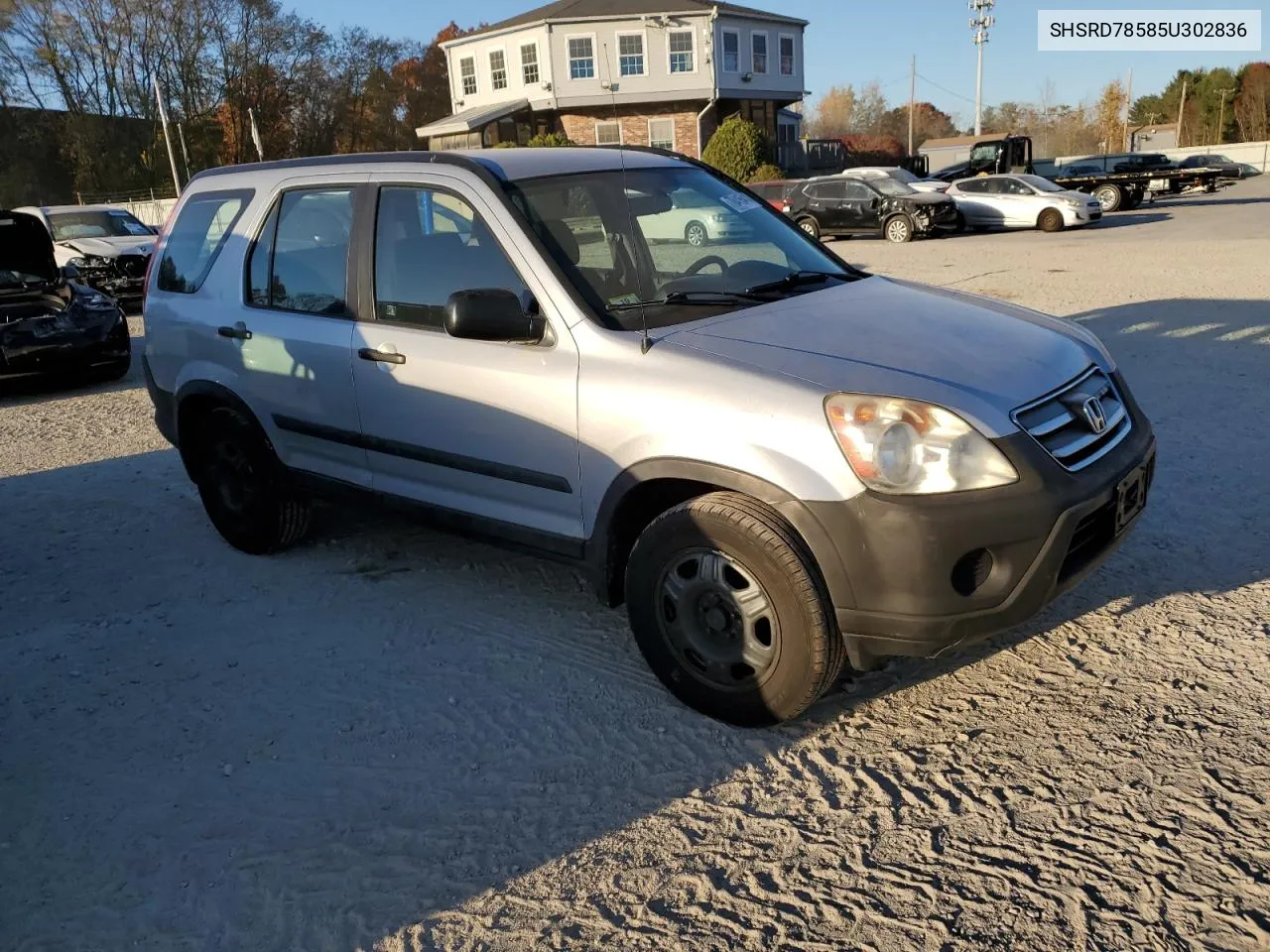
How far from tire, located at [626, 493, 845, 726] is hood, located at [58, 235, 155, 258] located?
50.1ft

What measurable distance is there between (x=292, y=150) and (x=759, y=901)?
65255 millimetres

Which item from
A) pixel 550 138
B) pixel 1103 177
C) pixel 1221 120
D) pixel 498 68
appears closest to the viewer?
pixel 1103 177

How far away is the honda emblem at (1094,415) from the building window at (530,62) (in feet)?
150

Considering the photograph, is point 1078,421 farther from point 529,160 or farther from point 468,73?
point 468,73

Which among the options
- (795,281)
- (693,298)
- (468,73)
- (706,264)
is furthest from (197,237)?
(468,73)

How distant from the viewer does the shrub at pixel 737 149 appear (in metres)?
38.2

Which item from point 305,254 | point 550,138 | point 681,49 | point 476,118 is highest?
point 681,49

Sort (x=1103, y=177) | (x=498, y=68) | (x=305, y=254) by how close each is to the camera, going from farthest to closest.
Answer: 1. (x=498, y=68)
2. (x=1103, y=177)
3. (x=305, y=254)

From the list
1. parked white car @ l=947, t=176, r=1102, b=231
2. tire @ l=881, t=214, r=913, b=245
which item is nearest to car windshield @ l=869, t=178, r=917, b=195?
tire @ l=881, t=214, r=913, b=245

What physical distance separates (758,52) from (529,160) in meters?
46.6

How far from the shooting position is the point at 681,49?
4416 cm

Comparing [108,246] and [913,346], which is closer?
[913,346]

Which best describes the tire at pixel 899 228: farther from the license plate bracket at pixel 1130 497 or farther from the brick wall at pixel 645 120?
the brick wall at pixel 645 120

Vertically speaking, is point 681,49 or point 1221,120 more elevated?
point 681,49
